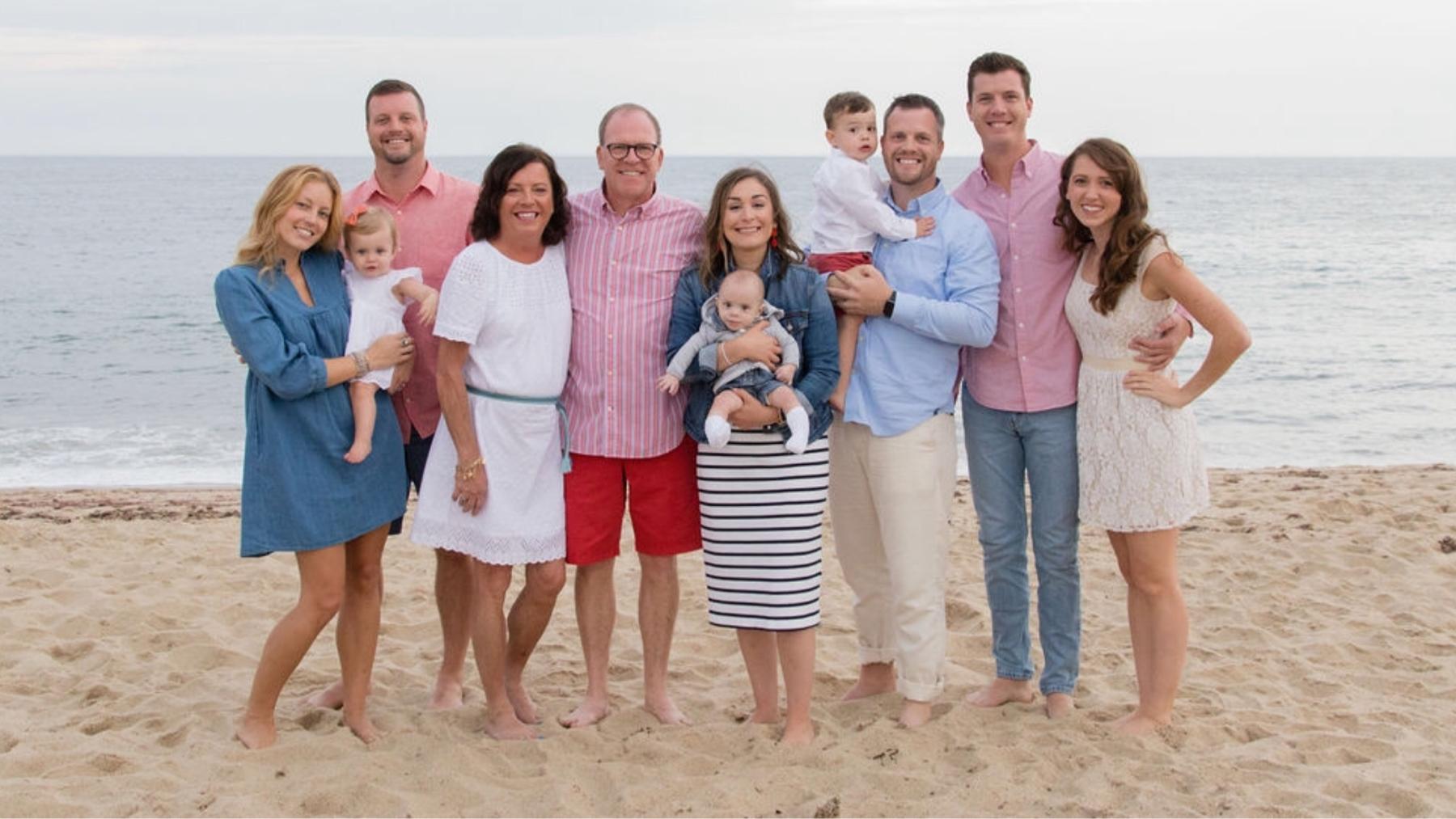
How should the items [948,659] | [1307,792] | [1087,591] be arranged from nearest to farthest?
[1307,792]
[948,659]
[1087,591]

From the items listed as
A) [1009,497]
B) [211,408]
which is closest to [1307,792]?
[1009,497]

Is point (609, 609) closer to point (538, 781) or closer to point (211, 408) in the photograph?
point (538, 781)

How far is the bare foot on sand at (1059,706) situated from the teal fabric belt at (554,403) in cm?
199

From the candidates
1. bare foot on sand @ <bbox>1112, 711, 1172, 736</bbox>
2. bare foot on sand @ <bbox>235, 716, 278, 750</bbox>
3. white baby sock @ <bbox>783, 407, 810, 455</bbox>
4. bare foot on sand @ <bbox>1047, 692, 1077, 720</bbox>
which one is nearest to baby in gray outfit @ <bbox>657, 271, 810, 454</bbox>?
white baby sock @ <bbox>783, 407, 810, 455</bbox>

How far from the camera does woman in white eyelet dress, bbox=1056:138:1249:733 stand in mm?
4160

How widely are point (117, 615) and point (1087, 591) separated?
4839 mm

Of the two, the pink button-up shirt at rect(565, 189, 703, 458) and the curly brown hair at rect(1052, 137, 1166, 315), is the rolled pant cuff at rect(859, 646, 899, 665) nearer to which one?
the pink button-up shirt at rect(565, 189, 703, 458)

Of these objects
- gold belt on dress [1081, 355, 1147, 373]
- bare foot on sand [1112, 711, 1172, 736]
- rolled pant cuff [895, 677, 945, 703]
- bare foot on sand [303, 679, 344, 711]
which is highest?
gold belt on dress [1081, 355, 1147, 373]

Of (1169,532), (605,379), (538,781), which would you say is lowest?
(538,781)

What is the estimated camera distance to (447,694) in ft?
16.2

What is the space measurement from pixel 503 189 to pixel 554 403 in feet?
2.47

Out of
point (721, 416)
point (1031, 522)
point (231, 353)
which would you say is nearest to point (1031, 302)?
point (1031, 522)

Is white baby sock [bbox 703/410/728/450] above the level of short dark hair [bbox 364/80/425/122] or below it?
below

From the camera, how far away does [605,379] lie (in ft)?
14.3
